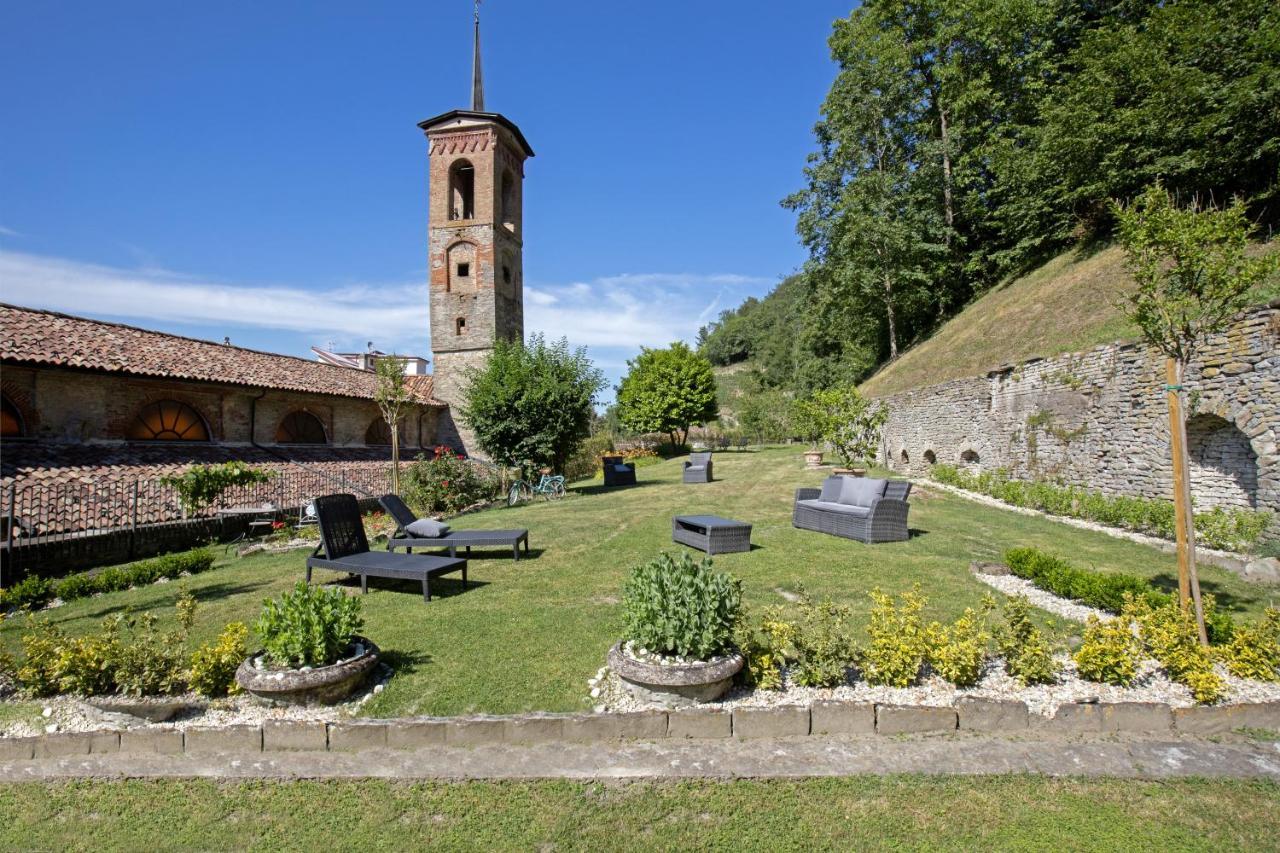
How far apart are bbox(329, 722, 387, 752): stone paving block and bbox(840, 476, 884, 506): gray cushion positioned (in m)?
7.79

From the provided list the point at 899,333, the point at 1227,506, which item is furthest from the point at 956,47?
the point at 1227,506

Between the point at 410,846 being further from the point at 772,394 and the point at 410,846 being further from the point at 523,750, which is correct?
the point at 772,394

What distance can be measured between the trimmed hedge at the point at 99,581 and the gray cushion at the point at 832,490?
1045 cm

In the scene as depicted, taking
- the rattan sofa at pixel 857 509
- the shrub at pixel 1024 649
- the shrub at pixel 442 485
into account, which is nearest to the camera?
the shrub at pixel 1024 649

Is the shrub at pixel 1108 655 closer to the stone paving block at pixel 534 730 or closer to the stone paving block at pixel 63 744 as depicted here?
the stone paving block at pixel 534 730

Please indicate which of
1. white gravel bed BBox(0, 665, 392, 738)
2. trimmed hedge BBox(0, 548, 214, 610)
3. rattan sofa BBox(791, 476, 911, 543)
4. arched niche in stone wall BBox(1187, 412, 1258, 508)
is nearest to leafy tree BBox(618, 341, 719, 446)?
rattan sofa BBox(791, 476, 911, 543)

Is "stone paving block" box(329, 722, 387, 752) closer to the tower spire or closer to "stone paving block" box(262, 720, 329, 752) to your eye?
"stone paving block" box(262, 720, 329, 752)

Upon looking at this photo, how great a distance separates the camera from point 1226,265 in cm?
484

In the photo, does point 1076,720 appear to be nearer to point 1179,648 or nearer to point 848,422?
point 1179,648

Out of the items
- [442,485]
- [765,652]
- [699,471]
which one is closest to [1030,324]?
[699,471]

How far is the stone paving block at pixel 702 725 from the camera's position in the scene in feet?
12.0

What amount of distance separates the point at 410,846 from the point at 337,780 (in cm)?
79

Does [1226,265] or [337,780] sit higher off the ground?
[1226,265]

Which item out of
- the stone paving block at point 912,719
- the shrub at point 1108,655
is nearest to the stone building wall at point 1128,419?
the shrub at point 1108,655
